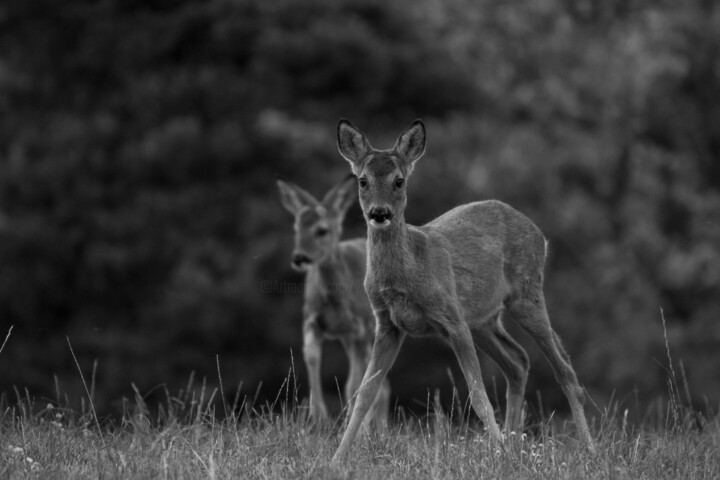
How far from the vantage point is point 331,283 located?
1150cm

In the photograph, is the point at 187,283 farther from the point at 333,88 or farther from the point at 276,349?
the point at 333,88

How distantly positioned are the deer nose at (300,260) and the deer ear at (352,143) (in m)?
3.78

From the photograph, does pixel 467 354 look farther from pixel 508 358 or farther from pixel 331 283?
pixel 331 283

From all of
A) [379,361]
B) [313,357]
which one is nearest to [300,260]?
[313,357]

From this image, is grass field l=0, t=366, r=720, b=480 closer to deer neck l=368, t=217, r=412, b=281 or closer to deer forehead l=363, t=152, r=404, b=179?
deer neck l=368, t=217, r=412, b=281

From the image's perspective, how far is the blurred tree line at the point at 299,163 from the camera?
59.4 ft

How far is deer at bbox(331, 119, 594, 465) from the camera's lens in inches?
274

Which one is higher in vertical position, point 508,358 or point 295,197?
point 295,197

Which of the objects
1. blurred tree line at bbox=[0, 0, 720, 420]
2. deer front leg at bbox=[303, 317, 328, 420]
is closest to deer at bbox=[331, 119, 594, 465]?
deer front leg at bbox=[303, 317, 328, 420]

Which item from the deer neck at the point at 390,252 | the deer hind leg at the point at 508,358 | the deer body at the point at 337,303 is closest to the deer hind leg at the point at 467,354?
the deer neck at the point at 390,252

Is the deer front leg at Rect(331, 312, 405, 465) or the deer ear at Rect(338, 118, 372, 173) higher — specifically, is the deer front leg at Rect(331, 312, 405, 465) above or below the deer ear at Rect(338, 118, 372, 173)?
below

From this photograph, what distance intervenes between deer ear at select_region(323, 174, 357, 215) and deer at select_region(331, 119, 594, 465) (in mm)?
4178

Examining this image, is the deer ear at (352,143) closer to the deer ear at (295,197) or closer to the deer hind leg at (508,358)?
the deer hind leg at (508,358)

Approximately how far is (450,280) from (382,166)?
31.1 inches
